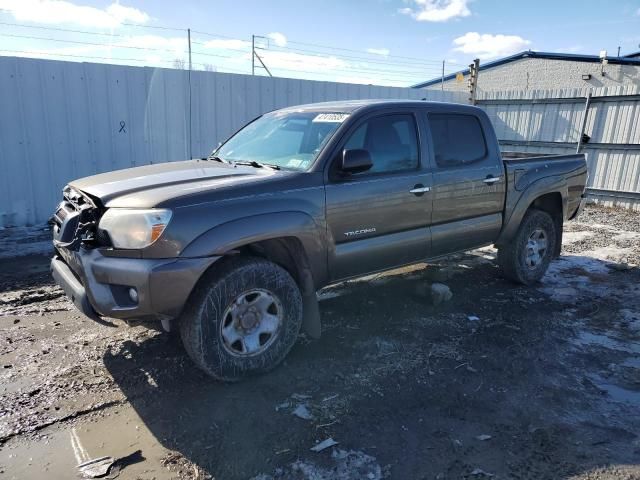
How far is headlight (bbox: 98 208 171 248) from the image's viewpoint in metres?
2.99

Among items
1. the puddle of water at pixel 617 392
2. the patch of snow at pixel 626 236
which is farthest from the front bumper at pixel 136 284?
the patch of snow at pixel 626 236

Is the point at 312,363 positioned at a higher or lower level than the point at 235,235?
lower

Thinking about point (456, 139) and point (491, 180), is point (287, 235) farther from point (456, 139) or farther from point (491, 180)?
point (491, 180)

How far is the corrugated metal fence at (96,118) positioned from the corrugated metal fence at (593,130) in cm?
672

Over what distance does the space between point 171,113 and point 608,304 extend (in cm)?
768

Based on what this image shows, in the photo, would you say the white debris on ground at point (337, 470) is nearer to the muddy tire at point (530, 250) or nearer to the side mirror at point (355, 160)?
the side mirror at point (355, 160)

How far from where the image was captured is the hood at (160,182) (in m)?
3.17

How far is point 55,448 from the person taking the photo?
9.11ft

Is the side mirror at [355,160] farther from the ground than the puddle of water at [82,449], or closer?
farther from the ground

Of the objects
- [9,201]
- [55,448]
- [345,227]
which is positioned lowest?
[55,448]

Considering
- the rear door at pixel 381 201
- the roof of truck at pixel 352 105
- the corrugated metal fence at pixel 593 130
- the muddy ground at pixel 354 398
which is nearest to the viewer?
the muddy ground at pixel 354 398

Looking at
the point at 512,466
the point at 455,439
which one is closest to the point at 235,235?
the point at 455,439

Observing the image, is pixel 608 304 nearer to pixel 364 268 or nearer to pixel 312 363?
pixel 364 268

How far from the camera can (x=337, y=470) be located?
8.62 feet
